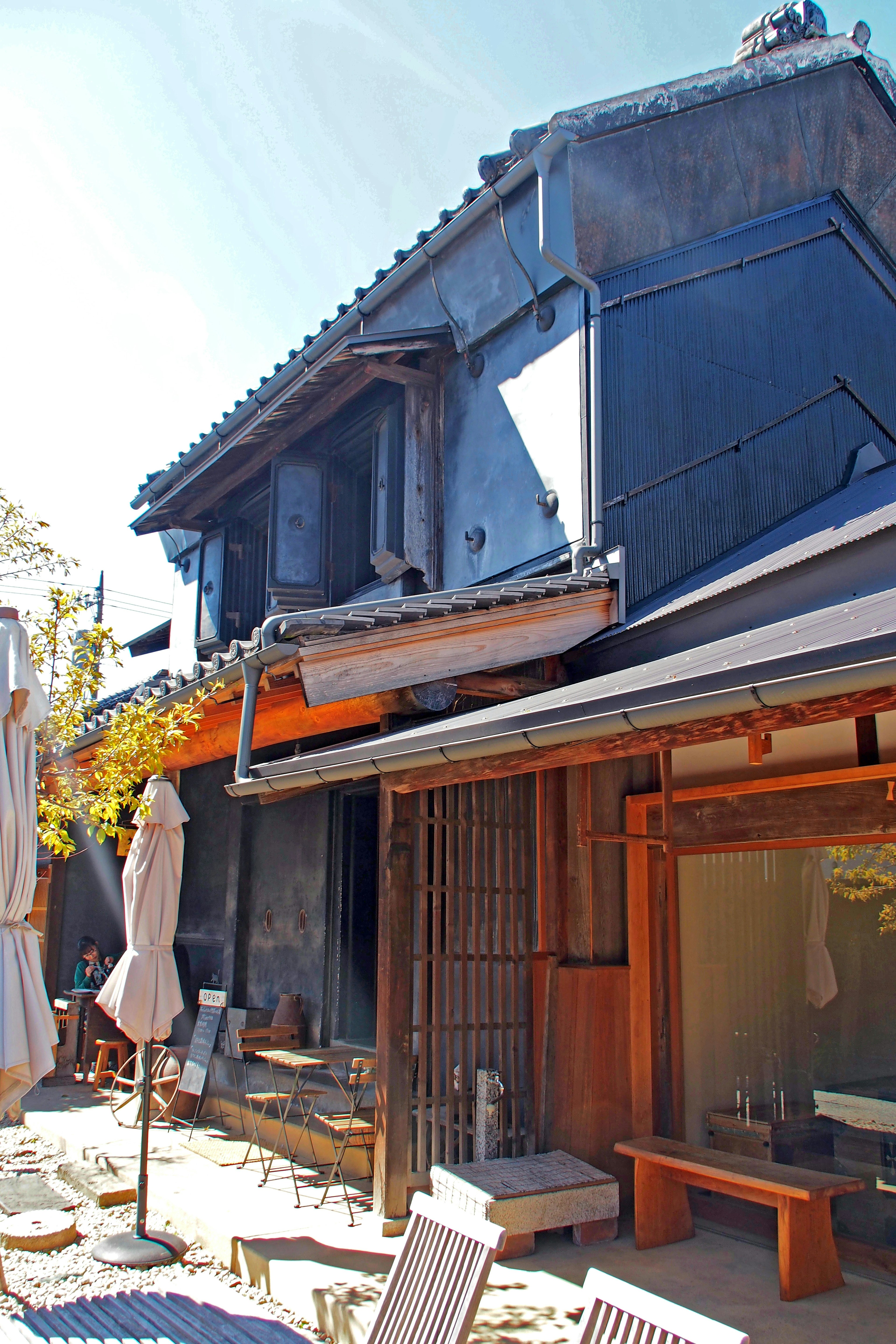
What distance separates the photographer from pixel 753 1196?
15.7 feet

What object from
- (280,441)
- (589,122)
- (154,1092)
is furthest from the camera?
(280,441)

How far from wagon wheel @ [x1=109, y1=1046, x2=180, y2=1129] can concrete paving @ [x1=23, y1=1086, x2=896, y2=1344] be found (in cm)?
187

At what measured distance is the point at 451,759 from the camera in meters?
4.28

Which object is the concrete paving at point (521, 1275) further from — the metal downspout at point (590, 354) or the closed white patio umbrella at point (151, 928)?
the metal downspout at point (590, 354)

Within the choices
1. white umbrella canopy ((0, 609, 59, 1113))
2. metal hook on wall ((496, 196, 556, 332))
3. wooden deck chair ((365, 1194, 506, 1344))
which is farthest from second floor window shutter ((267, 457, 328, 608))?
wooden deck chair ((365, 1194, 506, 1344))

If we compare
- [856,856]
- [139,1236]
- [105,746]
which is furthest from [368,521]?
[139,1236]

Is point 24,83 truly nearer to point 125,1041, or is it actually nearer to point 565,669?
point 565,669

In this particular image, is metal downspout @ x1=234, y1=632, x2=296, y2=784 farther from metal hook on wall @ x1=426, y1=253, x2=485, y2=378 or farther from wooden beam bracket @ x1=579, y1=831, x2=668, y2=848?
metal hook on wall @ x1=426, y1=253, x2=485, y2=378

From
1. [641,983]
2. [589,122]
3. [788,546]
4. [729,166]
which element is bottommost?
[641,983]

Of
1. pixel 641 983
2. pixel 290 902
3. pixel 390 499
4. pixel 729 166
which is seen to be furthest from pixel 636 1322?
pixel 729 166

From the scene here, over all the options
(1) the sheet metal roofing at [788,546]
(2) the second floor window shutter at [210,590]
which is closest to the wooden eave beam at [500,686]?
(1) the sheet metal roofing at [788,546]

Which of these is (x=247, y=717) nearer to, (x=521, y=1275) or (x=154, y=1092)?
(x=521, y=1275)

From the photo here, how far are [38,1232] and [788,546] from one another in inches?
235

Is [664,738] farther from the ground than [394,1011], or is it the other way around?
[664,738]
